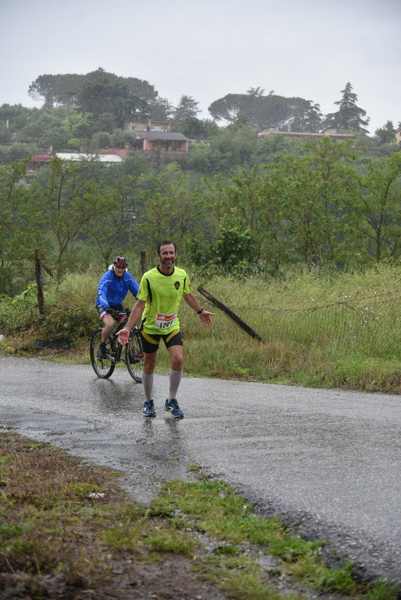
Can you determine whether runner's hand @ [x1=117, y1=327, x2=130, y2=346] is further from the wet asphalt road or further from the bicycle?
the bicycle

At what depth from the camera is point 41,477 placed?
24.6 ft

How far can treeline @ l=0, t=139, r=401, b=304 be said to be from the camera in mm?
42656

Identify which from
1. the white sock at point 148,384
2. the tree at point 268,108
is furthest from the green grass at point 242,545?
the tree at point 268,108

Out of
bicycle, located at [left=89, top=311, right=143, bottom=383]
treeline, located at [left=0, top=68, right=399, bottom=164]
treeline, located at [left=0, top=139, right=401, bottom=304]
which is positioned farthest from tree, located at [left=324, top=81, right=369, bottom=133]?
bicycle, located at [left=89, top=311, right=143, bottom=383]

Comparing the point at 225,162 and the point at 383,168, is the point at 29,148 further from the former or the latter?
the point at 383,168

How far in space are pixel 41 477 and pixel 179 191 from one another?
43225mm

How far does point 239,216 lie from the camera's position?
44781 mm

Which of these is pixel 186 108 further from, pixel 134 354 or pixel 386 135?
pixel 134 354

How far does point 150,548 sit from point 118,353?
9.63m

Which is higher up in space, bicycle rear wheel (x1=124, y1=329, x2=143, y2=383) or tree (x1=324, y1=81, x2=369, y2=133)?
tree (x1=324, y1=81, x2=369, y2=133)

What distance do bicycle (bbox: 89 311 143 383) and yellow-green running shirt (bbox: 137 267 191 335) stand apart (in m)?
4.08

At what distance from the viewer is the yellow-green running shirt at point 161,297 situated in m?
10.8

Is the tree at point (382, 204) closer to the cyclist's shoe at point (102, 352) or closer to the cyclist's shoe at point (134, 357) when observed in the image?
the cyclist's shoe at point (102, 352)

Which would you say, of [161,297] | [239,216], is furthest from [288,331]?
[239,216]
